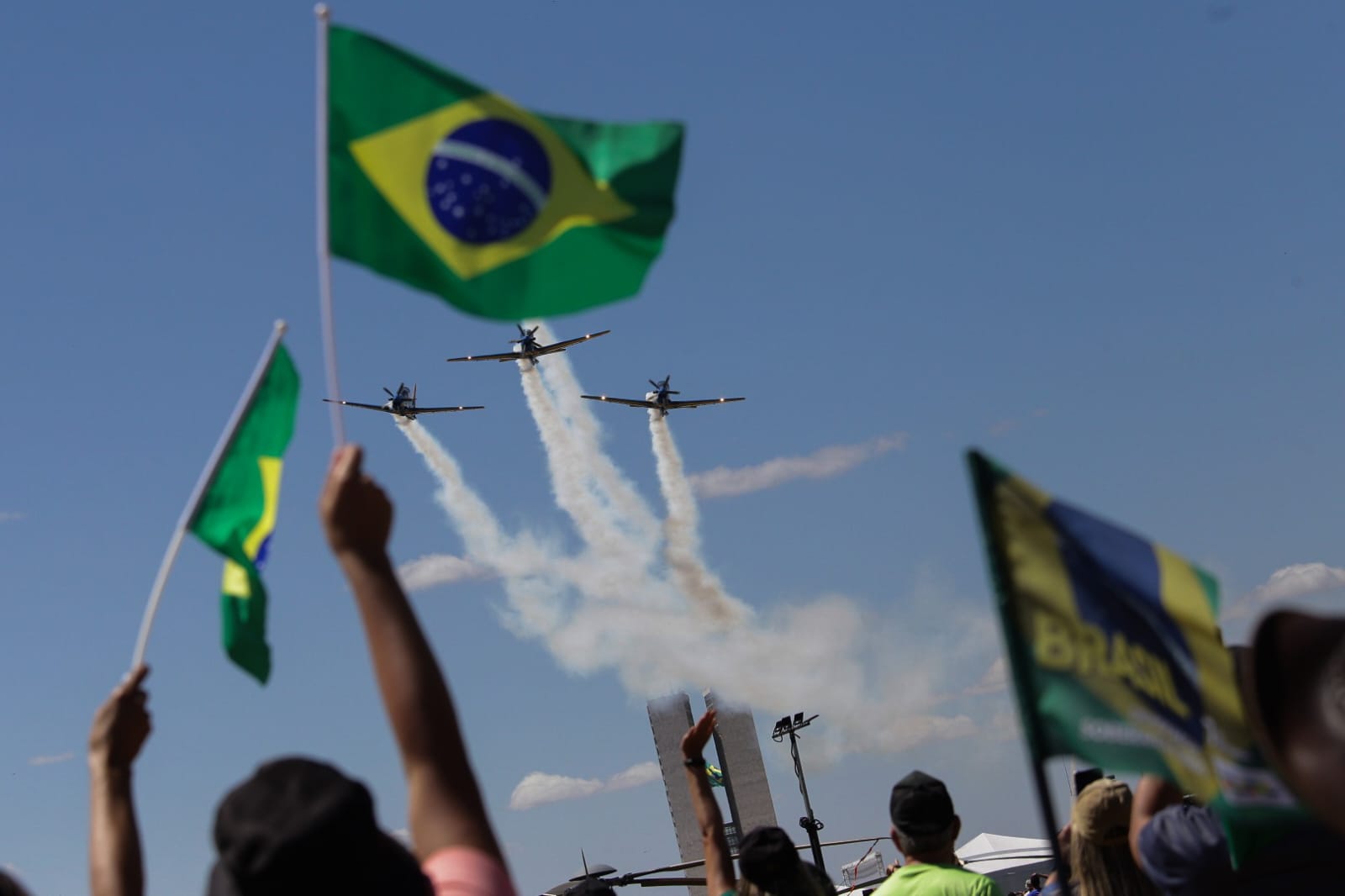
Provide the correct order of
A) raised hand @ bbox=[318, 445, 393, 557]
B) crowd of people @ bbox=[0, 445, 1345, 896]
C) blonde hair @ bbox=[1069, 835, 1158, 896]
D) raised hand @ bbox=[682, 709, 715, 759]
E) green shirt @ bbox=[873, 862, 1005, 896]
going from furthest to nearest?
raised hand @ bbox=[682, 709, 715, 759]
green shirt @ bbox=[873, 862, 1005, 896]
blonde hair @ bbox=[1069, 835, 1158, 896]
raised hand @ bbox=[318, 445, 393, 557]
crowd of people @ bbox=[0, 445, 1345, 896]

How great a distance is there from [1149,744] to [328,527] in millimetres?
1817

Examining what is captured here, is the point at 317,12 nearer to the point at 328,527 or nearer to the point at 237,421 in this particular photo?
the point at 237,421

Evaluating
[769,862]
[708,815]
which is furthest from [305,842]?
[708,815]

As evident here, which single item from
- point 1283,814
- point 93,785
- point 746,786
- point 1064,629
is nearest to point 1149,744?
point 1064,629

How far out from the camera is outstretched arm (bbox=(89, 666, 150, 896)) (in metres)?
3.53

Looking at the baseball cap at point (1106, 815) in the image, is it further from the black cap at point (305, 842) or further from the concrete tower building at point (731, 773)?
the concrete tower building at point (731, 773)

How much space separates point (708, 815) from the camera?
16.8 ft

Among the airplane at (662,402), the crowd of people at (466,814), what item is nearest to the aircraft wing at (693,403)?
the airplane at (662,402)

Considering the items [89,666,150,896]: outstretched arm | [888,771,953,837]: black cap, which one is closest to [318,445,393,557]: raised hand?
[89,666,150,896]: outstretched arm

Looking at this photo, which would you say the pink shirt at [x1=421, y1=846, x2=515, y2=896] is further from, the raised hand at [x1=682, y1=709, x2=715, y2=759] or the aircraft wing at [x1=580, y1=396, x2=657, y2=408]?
the aircraft wing at [x1=580, y1=396, x2=657, y2=408]

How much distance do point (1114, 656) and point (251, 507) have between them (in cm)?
350

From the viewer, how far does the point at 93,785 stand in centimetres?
377

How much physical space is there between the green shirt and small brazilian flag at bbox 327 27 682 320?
2.40m

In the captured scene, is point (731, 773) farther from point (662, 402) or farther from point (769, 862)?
point (769, 862)
